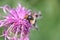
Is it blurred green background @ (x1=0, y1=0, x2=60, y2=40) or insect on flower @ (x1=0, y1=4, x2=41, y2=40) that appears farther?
blurred green background @ (x1=0, y1=0, x2=60, y2=40)

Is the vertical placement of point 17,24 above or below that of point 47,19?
above

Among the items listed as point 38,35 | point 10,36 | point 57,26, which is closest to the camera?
point 10,36

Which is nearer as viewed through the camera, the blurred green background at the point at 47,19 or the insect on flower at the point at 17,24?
the insect on flower at the point at 17,24

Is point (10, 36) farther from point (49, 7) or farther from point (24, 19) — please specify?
point (49, 7)

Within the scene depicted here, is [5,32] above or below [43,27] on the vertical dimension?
above

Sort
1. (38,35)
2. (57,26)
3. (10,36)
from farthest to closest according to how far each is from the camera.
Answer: (57,26), (38,35), (10,36)

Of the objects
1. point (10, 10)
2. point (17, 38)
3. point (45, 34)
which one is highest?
point (10, 10)

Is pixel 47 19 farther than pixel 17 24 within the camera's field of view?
Yes

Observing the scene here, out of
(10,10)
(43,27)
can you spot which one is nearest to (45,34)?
(43,27)
